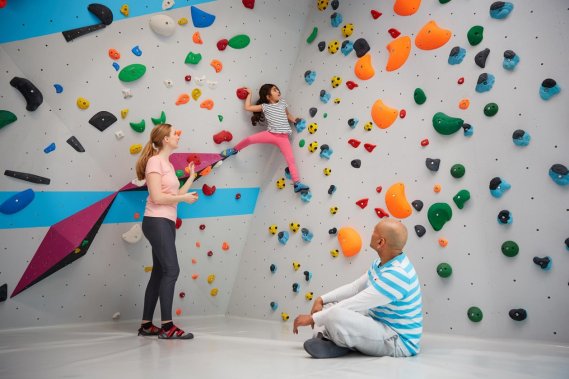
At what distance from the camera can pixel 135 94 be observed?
357 centimetres

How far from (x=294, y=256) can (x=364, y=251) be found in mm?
628

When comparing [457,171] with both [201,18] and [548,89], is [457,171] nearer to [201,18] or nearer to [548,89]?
[548,89]

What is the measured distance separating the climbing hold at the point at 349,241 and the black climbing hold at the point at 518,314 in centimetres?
104

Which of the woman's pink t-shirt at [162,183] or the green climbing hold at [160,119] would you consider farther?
the green climbing hold at [160,119]

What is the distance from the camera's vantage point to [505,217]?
2.97 m

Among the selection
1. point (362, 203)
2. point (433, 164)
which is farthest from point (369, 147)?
point (433, 164)

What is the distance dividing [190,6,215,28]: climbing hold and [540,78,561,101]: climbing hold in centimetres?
211

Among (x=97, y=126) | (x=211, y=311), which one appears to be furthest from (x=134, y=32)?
(x=211, y=311)

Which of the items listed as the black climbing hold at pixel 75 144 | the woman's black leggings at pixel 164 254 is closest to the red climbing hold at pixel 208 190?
the woman's black leggings at pixel 164 254

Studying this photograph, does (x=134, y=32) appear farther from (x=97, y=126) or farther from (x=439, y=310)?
(x=439, y=310)

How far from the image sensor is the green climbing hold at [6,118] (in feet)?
10.2

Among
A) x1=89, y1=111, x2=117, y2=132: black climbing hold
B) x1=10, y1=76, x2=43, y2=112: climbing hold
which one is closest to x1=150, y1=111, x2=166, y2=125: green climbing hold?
x1=89, y1=111, x2=117, y2=132: black climbing hold

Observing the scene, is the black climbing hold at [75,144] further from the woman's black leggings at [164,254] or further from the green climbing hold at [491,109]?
the green climbing hold at [491,109]

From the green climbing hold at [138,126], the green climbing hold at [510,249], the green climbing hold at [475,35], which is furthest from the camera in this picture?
the green climbing hold at [138,126]
